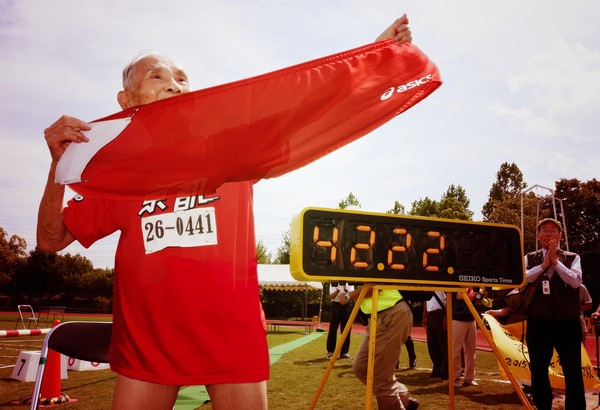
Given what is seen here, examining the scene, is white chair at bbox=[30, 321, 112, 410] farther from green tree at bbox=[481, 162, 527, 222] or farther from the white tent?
green tree at bbox=[481, 162, 527, 222]

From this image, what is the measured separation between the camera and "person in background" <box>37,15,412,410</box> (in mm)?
1553

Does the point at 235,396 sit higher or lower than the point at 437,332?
higher

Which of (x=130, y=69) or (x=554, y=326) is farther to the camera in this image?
(x=554, y=326)

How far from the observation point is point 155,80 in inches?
74.7

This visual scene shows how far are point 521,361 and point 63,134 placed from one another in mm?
7231

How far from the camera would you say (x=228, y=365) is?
155 centimetres

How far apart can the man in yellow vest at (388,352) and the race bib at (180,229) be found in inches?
120

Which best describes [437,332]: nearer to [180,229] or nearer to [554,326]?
[554,326]

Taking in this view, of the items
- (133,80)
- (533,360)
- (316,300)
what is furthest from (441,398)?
(316,300)

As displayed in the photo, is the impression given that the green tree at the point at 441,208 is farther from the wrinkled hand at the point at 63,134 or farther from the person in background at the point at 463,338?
the wrinkled hand at the point at 63,134

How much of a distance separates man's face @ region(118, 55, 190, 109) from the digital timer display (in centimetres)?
146

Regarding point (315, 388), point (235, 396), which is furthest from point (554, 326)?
point (235, 396)

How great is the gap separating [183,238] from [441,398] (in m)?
6.03

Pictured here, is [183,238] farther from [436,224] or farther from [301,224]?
[436,224]
